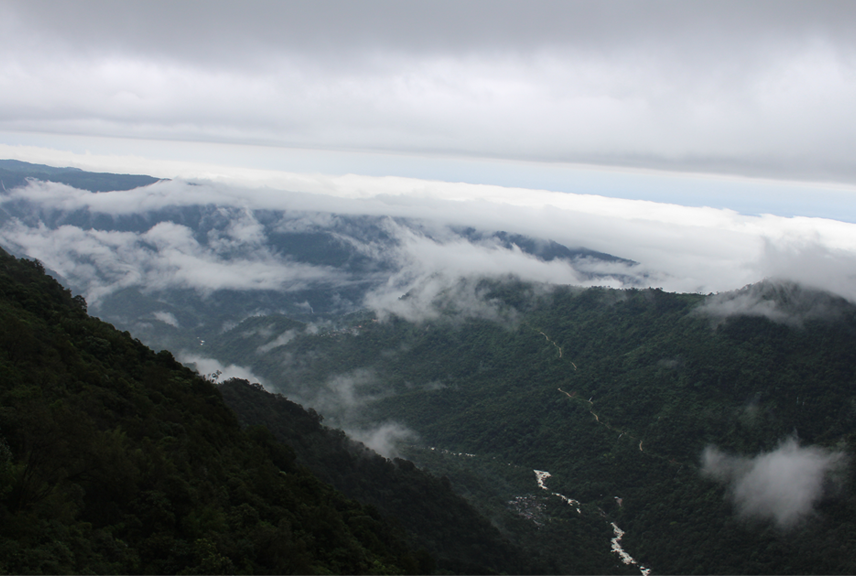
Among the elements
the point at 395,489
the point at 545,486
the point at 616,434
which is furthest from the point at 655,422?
the point at 395,489

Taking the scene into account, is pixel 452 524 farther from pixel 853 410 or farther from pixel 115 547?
pixel 853 410

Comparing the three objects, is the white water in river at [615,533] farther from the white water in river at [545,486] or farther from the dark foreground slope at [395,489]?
the dark foreground slope at [395,489]

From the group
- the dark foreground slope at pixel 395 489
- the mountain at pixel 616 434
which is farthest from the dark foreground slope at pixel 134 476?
the dark foreground slope at pixel 395 489

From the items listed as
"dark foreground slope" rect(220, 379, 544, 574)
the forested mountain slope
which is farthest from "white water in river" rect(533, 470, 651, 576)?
"dark foreground slope" rect(220, 379, 544, 574)

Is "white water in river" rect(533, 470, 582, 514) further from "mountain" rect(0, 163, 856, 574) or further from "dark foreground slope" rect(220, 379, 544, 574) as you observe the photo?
"dark foreground slope" rect(220, 379, 544, 574)

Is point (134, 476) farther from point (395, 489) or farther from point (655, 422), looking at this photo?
point (655, 422)

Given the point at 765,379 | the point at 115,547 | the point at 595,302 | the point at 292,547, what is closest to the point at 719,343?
the point at 765,379

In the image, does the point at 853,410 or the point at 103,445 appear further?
the point at 853,410
